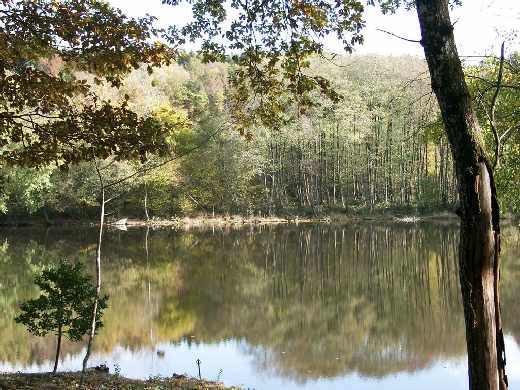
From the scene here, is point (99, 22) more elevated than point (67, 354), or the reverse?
point (99, 22)

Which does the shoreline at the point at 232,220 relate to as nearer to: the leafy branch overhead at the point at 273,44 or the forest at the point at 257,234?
the forest at the point at 257,234

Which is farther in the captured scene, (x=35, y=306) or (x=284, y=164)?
(x=284, y=164)

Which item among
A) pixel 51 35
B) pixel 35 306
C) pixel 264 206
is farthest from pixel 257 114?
pixel 264 206

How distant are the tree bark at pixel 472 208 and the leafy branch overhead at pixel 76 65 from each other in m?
3.74

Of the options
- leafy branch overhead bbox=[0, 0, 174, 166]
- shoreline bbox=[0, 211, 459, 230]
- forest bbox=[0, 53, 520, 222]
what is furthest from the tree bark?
shoreline bbox=[0, 211, 459, 230]

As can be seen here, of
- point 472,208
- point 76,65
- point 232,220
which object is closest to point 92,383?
point 76,65

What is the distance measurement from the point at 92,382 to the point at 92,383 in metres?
0.09

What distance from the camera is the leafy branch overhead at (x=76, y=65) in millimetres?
6020

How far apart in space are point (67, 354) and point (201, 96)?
5811 centimetres

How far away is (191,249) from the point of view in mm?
28594

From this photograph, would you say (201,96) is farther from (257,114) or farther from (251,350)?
(257,114)

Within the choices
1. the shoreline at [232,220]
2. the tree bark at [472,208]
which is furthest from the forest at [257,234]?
the shoreline at [232,220]

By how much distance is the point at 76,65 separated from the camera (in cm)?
631

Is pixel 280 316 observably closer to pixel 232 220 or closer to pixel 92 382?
pixel 92 382
